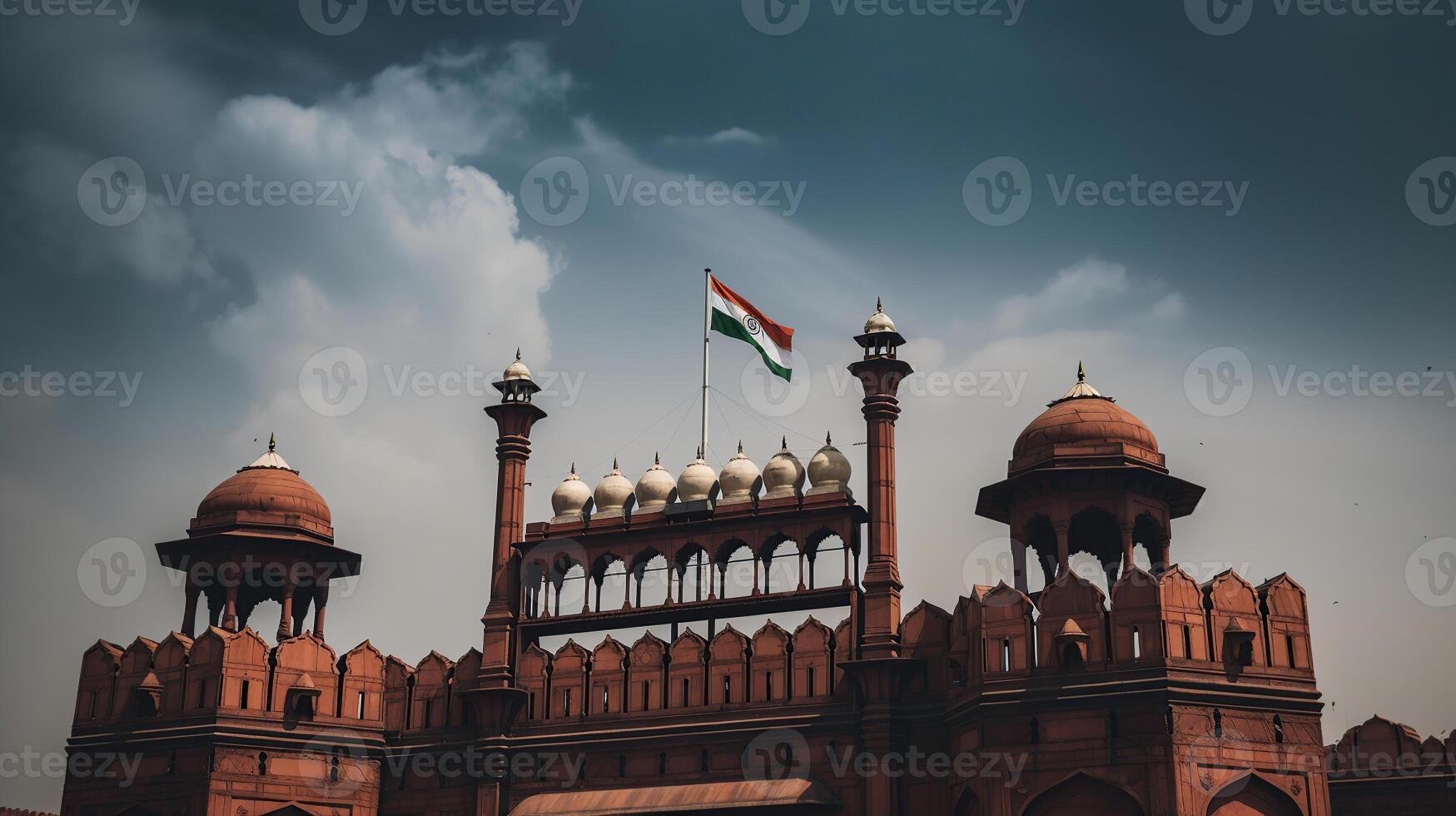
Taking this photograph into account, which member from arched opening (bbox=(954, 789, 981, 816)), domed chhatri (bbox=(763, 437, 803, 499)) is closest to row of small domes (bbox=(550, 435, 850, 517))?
domed chhatri (bbox=(763, 437, 803, 499))

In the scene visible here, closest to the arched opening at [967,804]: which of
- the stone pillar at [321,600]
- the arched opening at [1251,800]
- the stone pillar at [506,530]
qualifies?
the arched opening at [1251,800]

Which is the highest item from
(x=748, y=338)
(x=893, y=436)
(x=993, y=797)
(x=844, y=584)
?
(x=748, y=338)

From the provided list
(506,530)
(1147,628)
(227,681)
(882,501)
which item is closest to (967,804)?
(1147,628)

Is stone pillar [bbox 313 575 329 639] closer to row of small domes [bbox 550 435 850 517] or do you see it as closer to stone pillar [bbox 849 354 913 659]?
row of small domes [bbox 550 435 850 517]

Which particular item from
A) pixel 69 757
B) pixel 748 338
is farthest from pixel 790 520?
pixel 69 757

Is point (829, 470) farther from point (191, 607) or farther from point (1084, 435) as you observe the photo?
point (191, 607)

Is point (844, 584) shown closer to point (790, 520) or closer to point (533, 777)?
point (790, 520)

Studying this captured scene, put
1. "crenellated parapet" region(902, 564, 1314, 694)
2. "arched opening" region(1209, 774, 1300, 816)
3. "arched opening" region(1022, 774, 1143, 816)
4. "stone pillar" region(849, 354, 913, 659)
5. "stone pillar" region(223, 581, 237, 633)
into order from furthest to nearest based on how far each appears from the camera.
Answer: "stone pillar" region(223, 581, 237, 633)
"stone pillar" region(849, 354, 913, 659)
"crenellated parapet" region(902, 564, 1314, 694)
"arched opening" region(1022, 774, 1143, 816)
"arched opening" region(1209, 774, 1300, 816)
